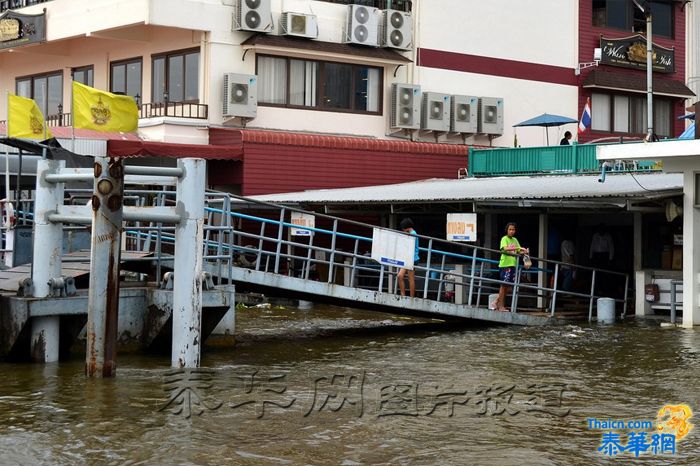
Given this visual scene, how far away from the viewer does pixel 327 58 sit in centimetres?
3173

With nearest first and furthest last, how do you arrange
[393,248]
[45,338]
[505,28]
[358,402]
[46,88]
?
[358,402]
[45,338]
[393,248]
[505,28]
[46,88]

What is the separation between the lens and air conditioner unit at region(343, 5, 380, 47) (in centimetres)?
3159

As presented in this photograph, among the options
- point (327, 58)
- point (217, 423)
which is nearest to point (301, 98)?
point (327, 58)

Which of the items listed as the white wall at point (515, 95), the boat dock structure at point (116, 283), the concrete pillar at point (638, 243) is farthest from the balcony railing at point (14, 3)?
the concrete pillar at point (638, 243)

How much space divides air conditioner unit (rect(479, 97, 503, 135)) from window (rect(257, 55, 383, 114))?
3083 millimetres

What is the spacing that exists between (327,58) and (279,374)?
1726cm

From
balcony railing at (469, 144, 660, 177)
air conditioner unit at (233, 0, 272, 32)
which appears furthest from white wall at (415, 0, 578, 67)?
air conditioner unit at (233, 0, 272, 32)

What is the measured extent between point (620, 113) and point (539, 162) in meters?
7.76

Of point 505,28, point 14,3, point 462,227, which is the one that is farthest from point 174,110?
point 505,28

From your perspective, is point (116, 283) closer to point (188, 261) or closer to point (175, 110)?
point (188, 261)

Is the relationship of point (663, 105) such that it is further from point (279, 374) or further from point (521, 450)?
point (521, 450)

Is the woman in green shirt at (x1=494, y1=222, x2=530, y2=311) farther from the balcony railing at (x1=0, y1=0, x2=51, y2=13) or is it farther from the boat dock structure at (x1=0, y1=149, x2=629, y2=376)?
the balcony railing at (x1=0, y1=0, x2=51, y2=13)

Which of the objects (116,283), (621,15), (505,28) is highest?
(621,15)

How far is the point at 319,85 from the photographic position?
31.9 meters
